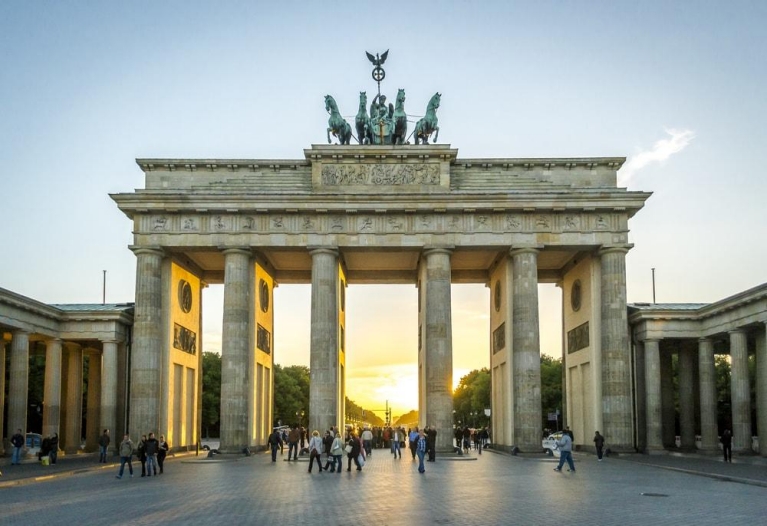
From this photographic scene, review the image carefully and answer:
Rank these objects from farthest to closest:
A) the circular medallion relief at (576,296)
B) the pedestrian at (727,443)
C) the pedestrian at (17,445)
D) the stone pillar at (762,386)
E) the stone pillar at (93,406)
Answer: the stone pillar at (93,406), the circular medallion relief at (576,296), the stone pillar at (762,386), the pedestrian at (17,445), the pedestrian at (727,443)

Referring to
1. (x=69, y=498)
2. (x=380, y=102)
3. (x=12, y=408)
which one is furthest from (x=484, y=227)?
(x=69, y=498)

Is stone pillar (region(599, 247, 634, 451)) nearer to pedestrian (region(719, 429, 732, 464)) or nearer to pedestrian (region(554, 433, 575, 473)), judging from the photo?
pedestrian (region(719, 429, 732, 464))

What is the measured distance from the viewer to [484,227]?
50.3 metres

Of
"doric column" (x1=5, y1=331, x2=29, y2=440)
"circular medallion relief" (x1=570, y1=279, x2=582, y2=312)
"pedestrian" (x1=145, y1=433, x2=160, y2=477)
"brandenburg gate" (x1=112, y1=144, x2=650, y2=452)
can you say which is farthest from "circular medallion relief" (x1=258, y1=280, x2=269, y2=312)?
"pedestrian" (x1=145, y1=433, x2=160, y2=477)

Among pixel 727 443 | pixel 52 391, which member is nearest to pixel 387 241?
pixel 727 443

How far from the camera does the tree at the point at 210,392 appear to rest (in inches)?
4085

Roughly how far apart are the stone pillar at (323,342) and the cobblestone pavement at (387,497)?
10935mm

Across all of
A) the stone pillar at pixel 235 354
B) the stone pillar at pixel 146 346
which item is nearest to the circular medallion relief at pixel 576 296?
the stone pillar at pixel 235 354

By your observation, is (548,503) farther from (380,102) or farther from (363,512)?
(380,102)

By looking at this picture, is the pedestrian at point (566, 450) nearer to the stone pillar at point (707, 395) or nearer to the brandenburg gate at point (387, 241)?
the brandenburg gate at point (387, 241)

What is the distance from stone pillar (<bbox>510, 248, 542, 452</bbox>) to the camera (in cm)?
4872

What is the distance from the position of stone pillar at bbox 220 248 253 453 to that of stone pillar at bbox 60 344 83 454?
1225 centimetres

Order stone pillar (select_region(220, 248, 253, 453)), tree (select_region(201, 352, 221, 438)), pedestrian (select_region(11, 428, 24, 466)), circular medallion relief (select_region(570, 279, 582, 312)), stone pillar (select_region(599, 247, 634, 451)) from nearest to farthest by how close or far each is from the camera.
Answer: pedestrian (select_region(11, 428, 24, 466)) → stone pillar (select_region(599, 247, 634, 451)) → stone pillar (select_region(220, 248, 253, 453)) → circular medallion relief (select_region(570, 279, 582, 312)) → tree (select_region(201, 352, 221, 438))

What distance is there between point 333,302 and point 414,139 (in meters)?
10.9
